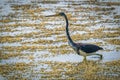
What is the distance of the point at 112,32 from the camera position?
22578 mm

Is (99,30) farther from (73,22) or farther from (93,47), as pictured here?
(93,47)

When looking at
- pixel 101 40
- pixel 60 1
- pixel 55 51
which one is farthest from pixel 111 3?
pixel 55 51

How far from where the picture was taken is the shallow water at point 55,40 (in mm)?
15328

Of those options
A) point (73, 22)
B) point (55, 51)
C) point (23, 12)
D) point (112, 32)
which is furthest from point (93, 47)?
point (23, 12)

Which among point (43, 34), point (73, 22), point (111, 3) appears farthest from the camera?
point (111, 3)

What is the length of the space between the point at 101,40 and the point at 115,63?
4.56 m

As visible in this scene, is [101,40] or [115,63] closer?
[115,63]

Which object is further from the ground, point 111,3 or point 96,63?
point 96,63

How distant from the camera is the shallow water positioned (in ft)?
50.3

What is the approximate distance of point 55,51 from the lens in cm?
1853

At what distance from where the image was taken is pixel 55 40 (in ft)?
68.6

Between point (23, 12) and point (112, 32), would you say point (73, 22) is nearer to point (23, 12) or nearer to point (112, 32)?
point (112, 32)

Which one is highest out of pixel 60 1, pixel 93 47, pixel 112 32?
pixel 93 47

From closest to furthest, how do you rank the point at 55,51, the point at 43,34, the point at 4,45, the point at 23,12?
1. the point at 55,51
2. the point at 4,45
3. the point at 43,34
4. the point at 23,12
